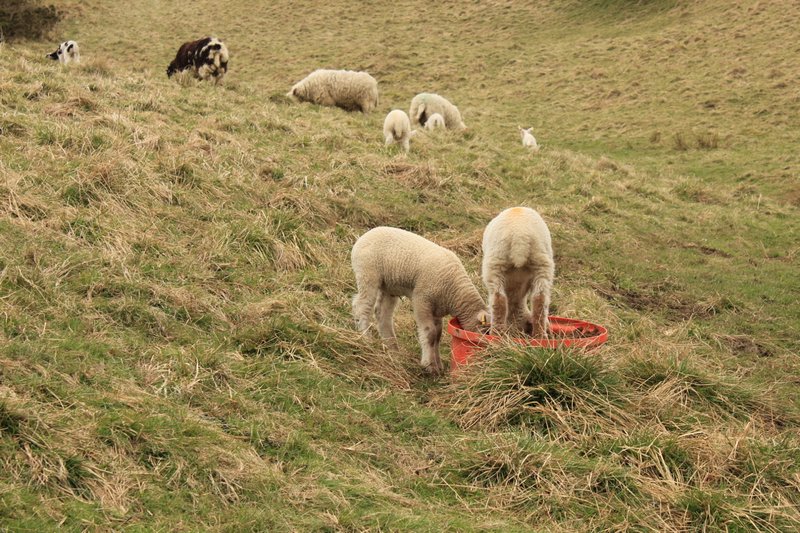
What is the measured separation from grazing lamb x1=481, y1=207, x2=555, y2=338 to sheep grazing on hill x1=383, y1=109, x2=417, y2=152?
282 inches

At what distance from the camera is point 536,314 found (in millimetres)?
7297

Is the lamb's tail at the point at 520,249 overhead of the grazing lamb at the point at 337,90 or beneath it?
overhead

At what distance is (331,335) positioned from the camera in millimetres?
7121

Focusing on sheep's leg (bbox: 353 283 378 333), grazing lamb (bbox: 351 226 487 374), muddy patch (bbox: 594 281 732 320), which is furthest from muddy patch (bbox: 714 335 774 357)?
sheep's leg (bbox: 353 283 378 333)

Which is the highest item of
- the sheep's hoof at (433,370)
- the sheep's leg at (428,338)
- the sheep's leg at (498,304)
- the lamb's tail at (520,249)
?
the lamb's tail at (520,249)

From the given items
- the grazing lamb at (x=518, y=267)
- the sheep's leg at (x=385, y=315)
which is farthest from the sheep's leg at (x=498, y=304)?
the sheep's leg at (x=385, y=315)

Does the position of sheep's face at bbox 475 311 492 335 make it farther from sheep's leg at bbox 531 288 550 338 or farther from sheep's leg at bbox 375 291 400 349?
sheep's leg at bbox 375 291 400 349

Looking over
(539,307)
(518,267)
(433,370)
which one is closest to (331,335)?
(433,370)

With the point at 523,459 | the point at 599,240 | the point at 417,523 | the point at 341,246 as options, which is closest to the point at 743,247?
the point at 599,240

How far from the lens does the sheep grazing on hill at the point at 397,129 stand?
14.3 m

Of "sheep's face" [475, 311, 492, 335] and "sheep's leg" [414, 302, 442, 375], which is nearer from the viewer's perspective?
"sheep's face" [475, 311, 492, 335]

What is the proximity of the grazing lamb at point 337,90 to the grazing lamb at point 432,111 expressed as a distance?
4.65 ft

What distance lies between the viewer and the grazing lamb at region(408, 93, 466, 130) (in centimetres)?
1977

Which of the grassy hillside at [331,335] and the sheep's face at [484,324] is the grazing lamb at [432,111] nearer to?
the grassy hillside at [331,335]
